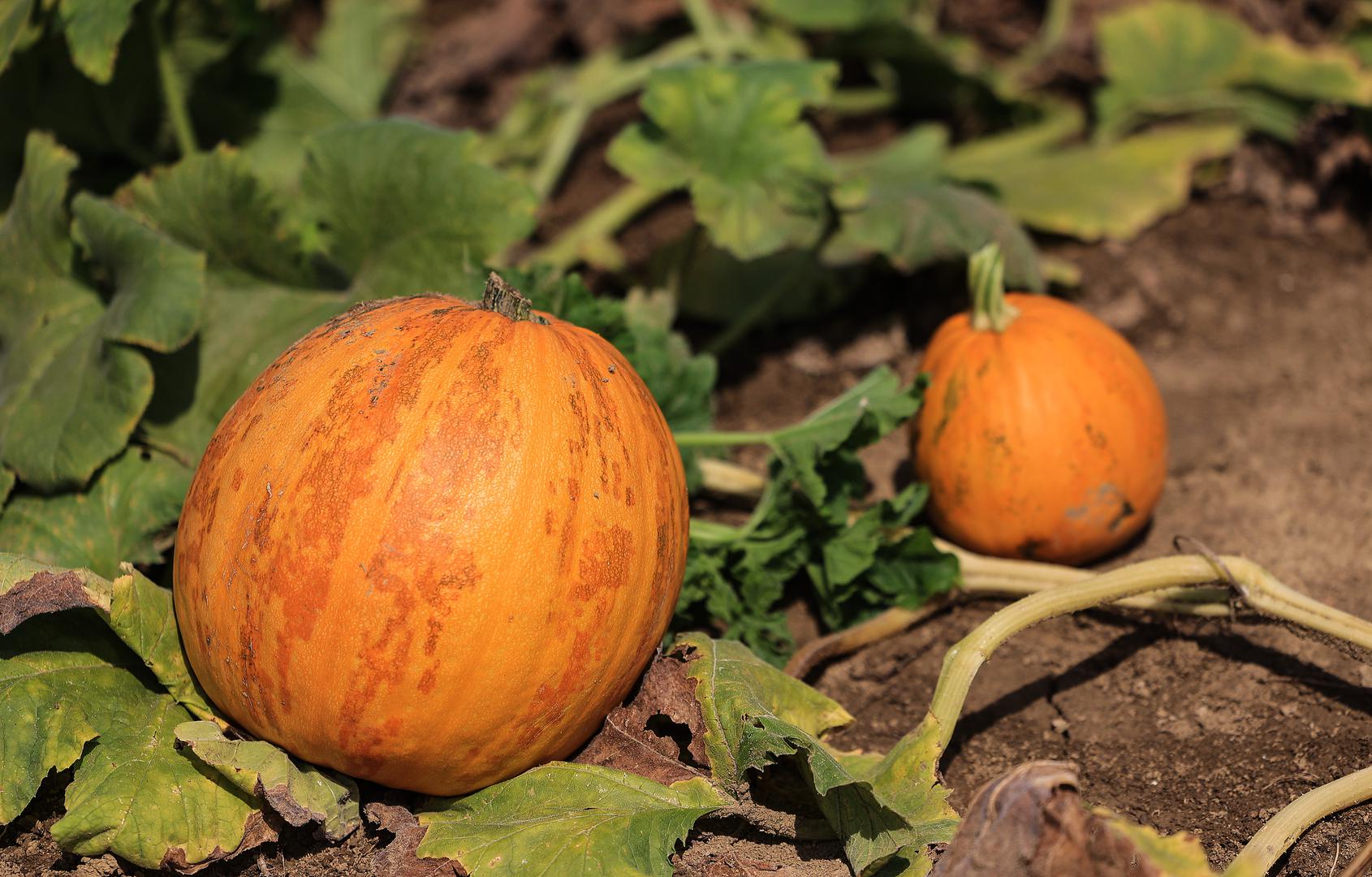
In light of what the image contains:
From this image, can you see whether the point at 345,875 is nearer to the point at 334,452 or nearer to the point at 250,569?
the point at 250,569

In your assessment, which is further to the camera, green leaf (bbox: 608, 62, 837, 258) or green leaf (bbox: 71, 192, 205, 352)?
green leaf (bbox: 608, 62, 837, 258)

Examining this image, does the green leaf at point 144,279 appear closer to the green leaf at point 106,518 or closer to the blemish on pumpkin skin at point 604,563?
the green leaf at point 106,518

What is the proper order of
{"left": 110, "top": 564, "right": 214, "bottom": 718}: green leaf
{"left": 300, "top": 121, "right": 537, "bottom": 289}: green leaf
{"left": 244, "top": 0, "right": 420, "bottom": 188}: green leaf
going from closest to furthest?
{"left": 110, "top": 564, "right": 214, "bottom": 718}: green leaf
{"left": 300, "top": 121, "right": 537, "bottom": 289}: green leaf
{"left": 244, "top": 0, "right": 420, "bottom": 188}: green leaf

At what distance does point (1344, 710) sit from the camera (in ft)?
10.2

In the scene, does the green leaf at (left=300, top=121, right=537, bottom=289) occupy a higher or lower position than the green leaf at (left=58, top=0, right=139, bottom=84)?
lower

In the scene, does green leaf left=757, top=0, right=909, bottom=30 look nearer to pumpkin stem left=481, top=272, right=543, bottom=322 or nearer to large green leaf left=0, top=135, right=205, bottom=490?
large green leaf left=0, top=135, right=205, bottom=490

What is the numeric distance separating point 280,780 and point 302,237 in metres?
2.00

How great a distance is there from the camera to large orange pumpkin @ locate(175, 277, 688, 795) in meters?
2.46

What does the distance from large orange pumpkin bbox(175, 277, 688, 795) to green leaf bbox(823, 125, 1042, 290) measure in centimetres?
189

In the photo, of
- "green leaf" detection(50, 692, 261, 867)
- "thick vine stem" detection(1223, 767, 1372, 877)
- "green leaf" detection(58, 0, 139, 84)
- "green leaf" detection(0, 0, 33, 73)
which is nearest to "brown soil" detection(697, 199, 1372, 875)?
"thick vine stem" detection(1223, 767, 1372, 877)

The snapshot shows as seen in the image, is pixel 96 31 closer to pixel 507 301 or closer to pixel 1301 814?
pixel 507 301

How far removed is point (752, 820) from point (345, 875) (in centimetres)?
93

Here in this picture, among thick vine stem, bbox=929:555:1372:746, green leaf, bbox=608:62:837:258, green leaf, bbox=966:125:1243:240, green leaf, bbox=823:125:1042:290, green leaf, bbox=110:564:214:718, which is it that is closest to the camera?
green leaf, bbox=110:564:214:718

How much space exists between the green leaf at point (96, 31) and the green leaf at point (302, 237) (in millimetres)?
406
